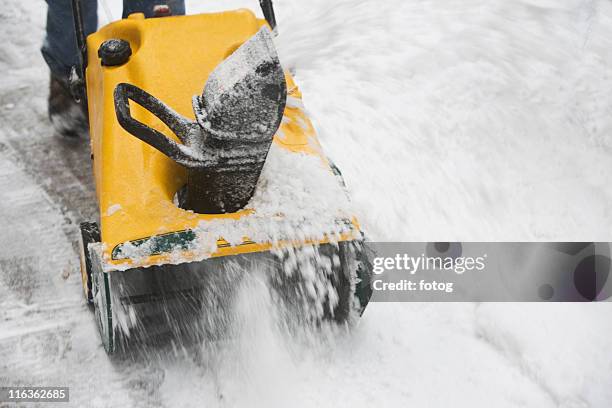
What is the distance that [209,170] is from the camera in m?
1.73

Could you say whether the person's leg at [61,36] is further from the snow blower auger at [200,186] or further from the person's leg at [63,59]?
the snow blower auger at [200,186]

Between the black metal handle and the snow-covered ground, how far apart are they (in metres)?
0.60

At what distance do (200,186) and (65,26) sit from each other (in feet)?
5.18

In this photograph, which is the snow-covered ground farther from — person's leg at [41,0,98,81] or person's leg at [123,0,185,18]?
person's leg at [123,0,185,18]

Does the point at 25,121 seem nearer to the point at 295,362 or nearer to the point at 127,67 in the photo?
the point at 127,67

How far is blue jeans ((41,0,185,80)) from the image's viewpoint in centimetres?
288

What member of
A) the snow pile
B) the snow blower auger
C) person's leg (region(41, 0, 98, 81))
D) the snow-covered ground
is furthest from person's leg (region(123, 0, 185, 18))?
the snow pile

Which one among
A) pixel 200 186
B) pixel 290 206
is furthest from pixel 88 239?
pixel 290 206

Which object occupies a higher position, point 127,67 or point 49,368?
point 127,67

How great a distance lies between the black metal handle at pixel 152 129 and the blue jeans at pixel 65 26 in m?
1.33

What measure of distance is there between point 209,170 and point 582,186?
6.39 feet

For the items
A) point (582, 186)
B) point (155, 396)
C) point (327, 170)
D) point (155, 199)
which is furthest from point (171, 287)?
point (582, 186)

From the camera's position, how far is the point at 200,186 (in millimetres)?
1806

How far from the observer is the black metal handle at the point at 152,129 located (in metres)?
1.63
